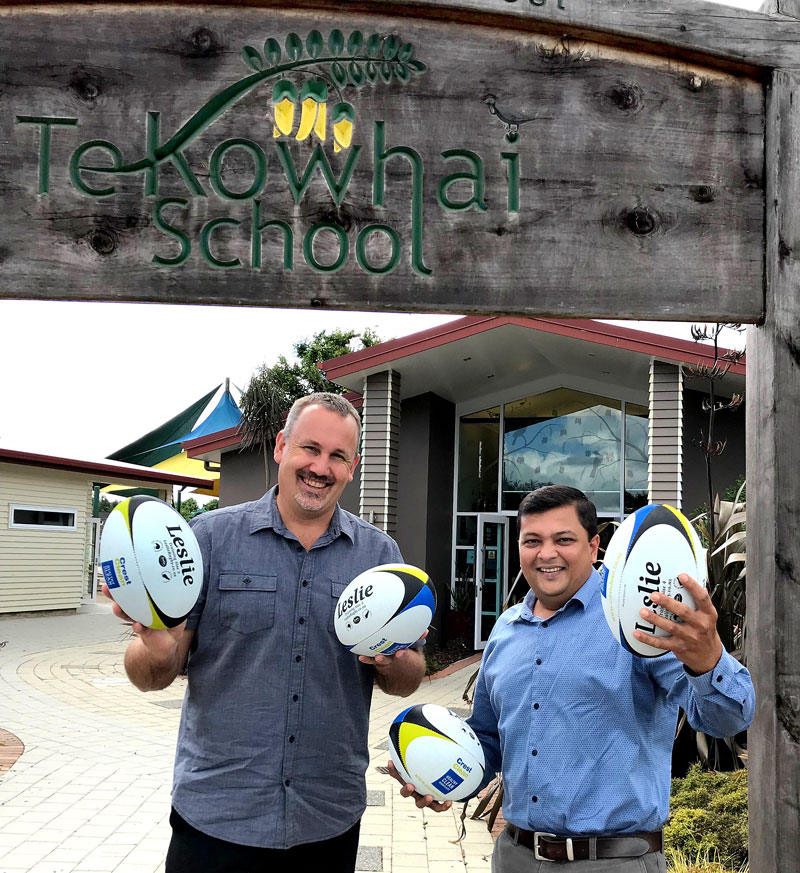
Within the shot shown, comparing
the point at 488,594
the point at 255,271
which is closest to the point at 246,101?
the point at 255,271

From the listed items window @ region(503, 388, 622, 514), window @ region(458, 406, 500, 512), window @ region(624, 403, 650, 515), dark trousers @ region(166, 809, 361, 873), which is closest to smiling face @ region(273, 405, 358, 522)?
dark trousers @ region(166, 809, 361, 873)

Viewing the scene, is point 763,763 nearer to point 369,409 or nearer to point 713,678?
point 713,678

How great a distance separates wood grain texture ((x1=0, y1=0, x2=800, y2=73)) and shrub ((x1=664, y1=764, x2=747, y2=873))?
3.73m

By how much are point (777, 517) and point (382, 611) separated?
114 centimetres

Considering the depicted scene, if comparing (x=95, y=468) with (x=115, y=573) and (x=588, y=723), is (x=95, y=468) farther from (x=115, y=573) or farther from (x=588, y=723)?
(x=588, y=723)

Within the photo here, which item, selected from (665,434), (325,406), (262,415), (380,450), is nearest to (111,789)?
(325,406)

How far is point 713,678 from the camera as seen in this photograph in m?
2.04

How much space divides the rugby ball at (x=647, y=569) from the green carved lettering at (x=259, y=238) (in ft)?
3.90

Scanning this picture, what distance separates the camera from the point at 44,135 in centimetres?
241

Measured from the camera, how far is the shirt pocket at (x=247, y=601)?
2574mm

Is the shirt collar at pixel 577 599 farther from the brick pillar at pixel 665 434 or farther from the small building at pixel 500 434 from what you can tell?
the small building at pixel 500 434

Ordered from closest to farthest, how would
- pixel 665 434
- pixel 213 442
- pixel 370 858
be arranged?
pixel 370 858
pixel 665 434
pixel 213 442

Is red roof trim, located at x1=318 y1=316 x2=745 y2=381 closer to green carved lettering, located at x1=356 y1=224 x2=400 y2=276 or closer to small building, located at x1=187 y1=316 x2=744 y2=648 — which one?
small building, located at x1=187 y1=316 x2=744 y2=648

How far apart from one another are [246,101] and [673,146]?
1244mm
